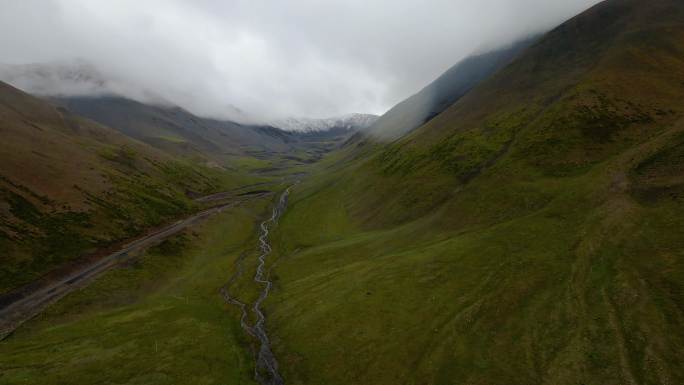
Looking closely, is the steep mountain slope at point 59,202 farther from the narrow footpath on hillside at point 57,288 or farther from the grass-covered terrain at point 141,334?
the grass-covered terrain at point 141,334

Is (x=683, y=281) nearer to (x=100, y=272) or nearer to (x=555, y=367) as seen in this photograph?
(x=555, y=367)

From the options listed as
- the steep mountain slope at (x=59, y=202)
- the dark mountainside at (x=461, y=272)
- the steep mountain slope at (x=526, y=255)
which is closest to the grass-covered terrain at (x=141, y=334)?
the dark mountainside at (x=461, y=272)

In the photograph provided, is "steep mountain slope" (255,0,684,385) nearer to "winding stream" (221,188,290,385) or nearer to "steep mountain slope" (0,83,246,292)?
"winding stream" (221,188,290,385)

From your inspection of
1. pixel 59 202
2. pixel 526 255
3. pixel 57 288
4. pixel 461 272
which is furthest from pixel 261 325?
pixel 59 202

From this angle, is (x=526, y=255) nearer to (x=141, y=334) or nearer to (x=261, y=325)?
(x=261, y=325)

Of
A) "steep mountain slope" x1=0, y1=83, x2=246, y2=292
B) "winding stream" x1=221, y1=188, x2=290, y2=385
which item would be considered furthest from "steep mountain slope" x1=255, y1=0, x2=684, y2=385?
"steep mountain slope" x1=0, y1=83, x2=246, y2=292

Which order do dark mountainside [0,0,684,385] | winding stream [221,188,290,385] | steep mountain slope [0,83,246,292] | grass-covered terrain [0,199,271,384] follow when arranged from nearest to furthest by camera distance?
dark mountainside [0,0,684,385]
grass-covered terrain [0,199,271,384]
winding stream [221,188,290,385]
steep mountain slope [0,83,246,292]

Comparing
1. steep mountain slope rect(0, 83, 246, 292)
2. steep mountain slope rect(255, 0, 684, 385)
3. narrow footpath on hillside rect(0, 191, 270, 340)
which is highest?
steep mountain slope rect(0, 83, 246, 292)
